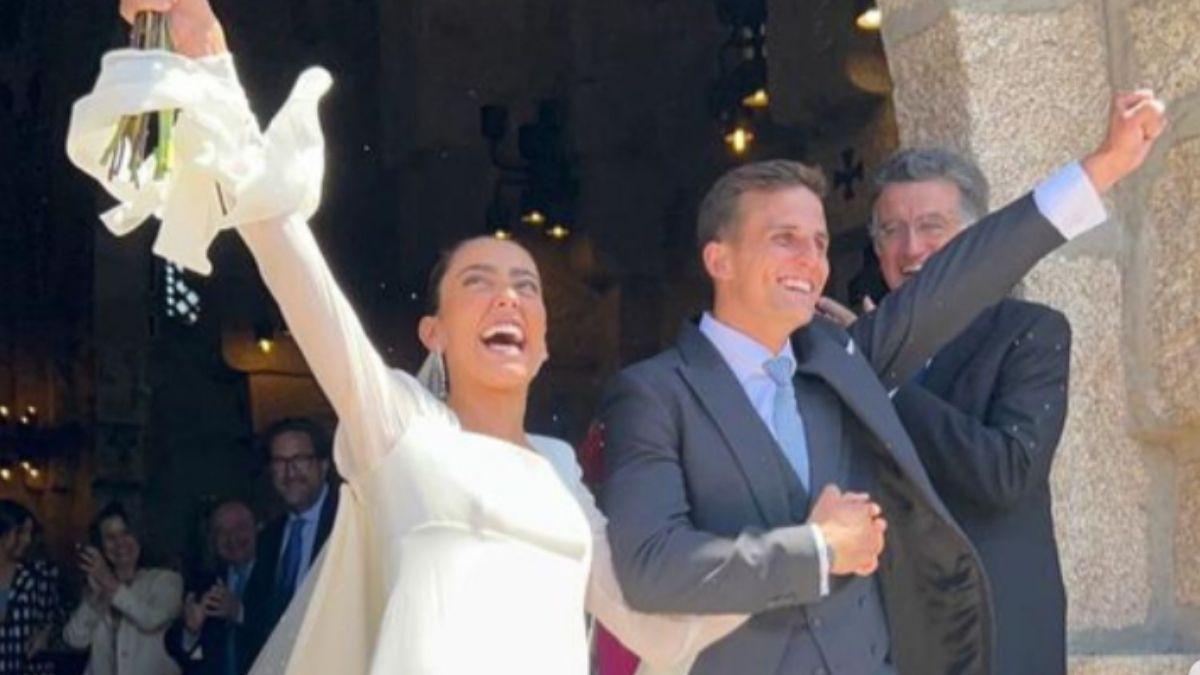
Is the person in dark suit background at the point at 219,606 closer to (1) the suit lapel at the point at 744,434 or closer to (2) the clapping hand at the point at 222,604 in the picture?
(2) the clapping hand at the point at 222,604

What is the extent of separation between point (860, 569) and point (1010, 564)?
1.58 ft

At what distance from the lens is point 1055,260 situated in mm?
4301

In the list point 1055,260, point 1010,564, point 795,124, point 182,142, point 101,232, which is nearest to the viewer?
point 182,142

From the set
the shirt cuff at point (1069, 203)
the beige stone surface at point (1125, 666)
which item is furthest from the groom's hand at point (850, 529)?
the beige stone surface at point (1125, 666)

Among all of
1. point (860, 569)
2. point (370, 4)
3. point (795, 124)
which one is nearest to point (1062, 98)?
point (860, 569)

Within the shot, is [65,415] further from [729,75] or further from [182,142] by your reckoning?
[182,142]

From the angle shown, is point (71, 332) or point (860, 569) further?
point (71, 332)

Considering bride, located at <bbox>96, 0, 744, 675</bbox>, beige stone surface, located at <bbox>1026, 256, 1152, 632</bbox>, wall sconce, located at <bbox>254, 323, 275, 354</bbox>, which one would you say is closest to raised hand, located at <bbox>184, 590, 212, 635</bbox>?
beige stone surface, located at <bbox>1026, 256, 1152, 632</bbox>

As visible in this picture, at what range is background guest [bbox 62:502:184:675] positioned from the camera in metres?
7.03

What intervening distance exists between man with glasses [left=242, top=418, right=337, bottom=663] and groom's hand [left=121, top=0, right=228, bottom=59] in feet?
8.90

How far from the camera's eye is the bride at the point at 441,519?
10.4ft

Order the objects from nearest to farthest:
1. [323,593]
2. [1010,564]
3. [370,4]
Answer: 1. [323,593]
2. [1010,564]
3. [370,4]

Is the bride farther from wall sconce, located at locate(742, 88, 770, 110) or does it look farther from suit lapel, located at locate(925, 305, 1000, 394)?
wall sconce, located at locate(742, 88, 770, 110)

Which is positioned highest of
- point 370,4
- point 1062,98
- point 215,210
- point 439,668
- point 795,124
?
point 370,4
